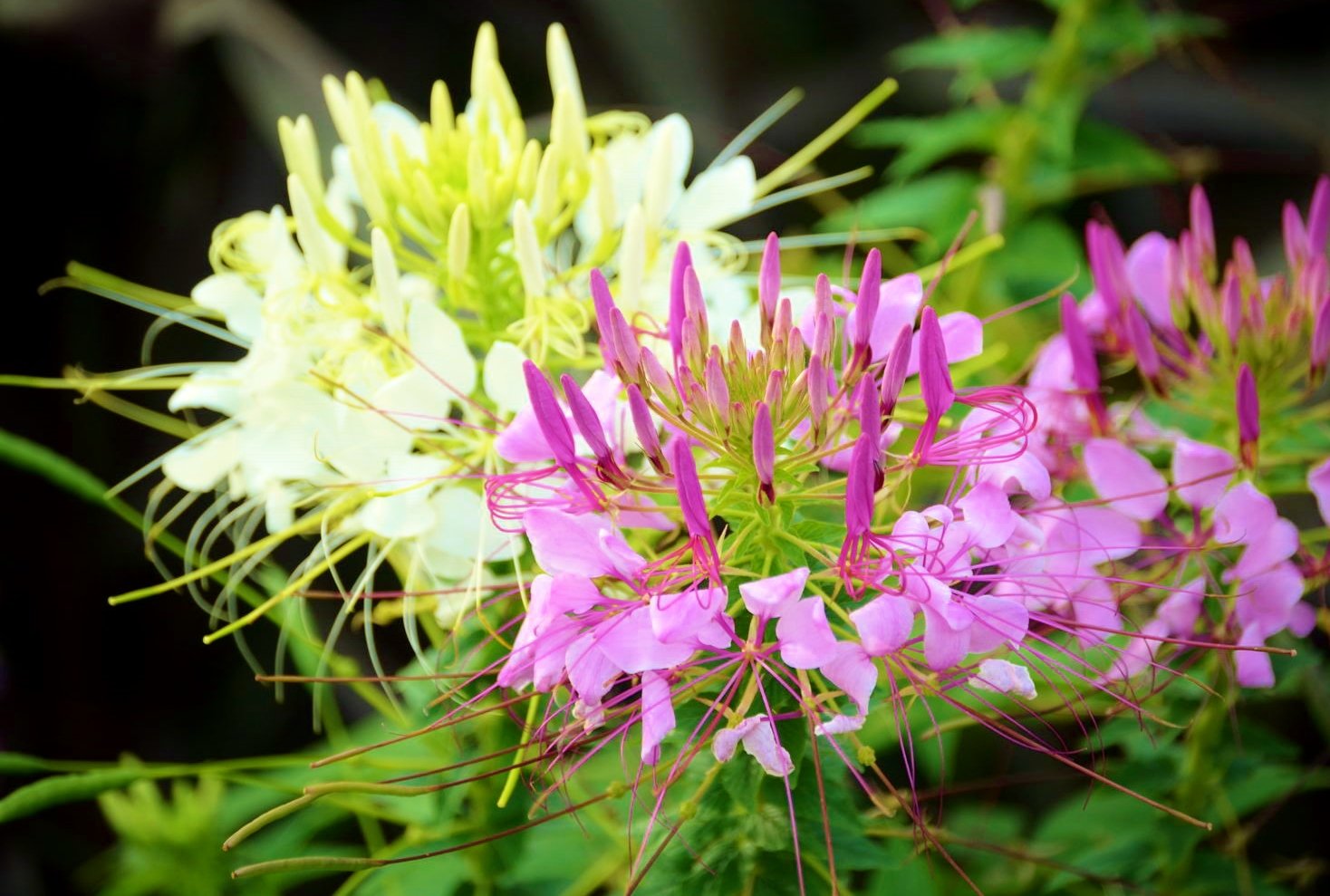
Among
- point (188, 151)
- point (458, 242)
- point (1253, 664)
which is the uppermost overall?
point (188, 151)

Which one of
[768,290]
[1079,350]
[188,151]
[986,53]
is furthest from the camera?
[188,151]

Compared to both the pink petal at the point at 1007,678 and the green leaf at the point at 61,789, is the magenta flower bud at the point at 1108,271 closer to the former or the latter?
the pink petal at the point at 1007,678

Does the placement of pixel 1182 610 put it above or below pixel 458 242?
below

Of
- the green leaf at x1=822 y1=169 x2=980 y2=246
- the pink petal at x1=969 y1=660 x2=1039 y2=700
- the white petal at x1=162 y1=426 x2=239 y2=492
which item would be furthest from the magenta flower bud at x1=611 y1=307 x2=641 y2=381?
the green leaf at x1=822 y1=169 x2=980 y2=246

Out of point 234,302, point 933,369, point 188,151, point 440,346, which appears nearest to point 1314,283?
point 933,369

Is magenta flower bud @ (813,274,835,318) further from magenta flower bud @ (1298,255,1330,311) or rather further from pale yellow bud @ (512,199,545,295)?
magenta flower bud @ (1298,255,1330,311)

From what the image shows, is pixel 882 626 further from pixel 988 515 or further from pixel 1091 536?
pixel 1091 536

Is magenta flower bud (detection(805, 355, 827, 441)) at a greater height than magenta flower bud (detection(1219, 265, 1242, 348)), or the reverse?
magenta flower bud (detection(805, 355, 827, 441))

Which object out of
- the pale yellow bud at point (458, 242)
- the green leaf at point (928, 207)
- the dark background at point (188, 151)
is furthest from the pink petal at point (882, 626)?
the dark background at point (188, 151)
